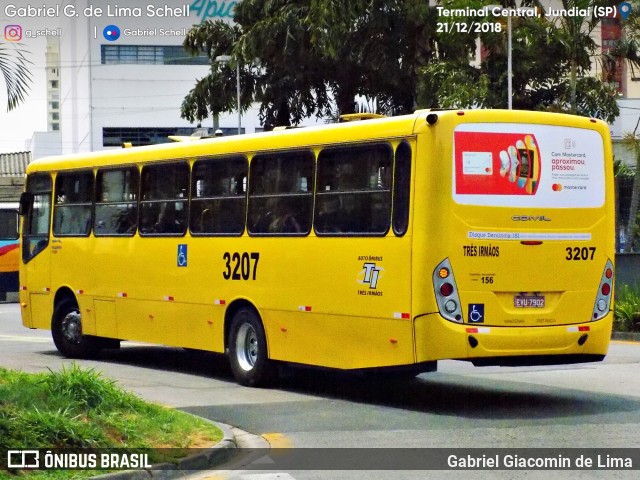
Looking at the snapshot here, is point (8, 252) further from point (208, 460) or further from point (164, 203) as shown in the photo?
point (208, 460)

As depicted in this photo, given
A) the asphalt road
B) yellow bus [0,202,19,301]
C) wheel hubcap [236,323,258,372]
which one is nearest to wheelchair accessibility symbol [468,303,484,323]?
the asphalt road

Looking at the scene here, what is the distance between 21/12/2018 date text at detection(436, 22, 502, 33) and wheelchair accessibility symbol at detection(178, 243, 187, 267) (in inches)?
847

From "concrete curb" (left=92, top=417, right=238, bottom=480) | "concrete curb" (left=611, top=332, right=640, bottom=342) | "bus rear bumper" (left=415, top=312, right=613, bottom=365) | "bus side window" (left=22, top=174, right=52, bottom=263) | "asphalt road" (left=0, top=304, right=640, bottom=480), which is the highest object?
"bus side window" (left=22, top=174, right=52, bottom=263)

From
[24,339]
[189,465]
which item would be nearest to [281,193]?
[189,465]

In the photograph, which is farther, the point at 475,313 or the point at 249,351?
the point at 249,351

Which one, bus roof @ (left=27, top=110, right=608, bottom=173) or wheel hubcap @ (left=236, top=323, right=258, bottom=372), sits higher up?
bus roof @ (left=27, top=110, right=608, bottom=173)

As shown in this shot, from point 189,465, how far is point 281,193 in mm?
5624

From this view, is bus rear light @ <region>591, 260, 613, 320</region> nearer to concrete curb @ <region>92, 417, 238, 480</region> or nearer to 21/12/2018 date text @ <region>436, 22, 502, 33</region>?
concrete curb @ <region>92, 417, 238, 480</region>

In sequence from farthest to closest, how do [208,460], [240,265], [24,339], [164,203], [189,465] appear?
1. [24,339]
2. [164,203]
3. [240,265]
4. [208,460]
5. [189,465]

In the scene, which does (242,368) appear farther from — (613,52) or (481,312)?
(613,52)

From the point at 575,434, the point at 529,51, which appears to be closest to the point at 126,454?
the point at 575,434

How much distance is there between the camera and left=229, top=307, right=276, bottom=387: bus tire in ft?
49.8

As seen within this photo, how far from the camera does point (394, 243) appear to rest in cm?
1300

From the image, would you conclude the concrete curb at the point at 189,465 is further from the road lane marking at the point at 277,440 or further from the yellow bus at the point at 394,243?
the yellow bus at the point at 394,243
